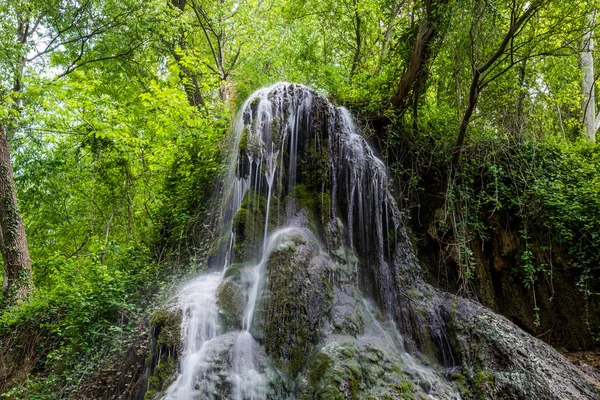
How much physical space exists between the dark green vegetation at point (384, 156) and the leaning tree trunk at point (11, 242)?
13 centimetres

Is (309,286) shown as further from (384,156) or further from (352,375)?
(384,156)

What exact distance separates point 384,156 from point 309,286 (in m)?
3.44

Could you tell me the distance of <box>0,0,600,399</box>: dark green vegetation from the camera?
5676 millimetres

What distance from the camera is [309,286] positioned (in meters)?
4.37

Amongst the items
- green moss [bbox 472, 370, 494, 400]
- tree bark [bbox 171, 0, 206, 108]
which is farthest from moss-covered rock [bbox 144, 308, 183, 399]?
tree bark [bbox 171, 0, 206, 108]

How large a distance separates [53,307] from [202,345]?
356 centimetres

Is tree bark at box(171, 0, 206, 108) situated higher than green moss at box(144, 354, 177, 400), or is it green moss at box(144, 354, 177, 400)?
tree bark at box(171, 0, 206, 108)

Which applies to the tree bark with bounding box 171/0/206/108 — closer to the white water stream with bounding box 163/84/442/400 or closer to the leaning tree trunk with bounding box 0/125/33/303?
the white water stream with bounding box 163/84/442/400

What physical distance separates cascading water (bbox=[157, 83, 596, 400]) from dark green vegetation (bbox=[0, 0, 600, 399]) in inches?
8.7

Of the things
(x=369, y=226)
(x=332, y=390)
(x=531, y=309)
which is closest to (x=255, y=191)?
(x=369, y=226)

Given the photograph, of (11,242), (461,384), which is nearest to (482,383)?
(461,384)

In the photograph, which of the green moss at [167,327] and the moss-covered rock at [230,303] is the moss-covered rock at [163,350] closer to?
the green moss at [167,327]

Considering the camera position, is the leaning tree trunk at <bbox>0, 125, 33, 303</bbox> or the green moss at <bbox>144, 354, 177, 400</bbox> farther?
the leaning tree trunk at <bbox>0, 125, 33, 303</bbox>

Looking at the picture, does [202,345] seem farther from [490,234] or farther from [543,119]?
[543,119]
